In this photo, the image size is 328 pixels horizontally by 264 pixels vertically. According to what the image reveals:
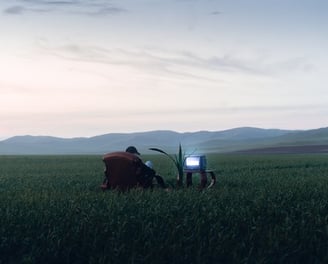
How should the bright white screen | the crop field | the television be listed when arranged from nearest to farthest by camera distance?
the crop field < the television < the bright white screen

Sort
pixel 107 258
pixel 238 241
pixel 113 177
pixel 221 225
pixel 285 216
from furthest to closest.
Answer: pixel 113 177, pixel 285 216, pixel 221 225, pixel 238 241, pixel 107 258

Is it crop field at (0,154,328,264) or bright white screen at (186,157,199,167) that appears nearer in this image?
crop field at (0,154,328,264)

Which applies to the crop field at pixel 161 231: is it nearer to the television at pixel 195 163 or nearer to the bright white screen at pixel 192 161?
the television at pixel 195 163

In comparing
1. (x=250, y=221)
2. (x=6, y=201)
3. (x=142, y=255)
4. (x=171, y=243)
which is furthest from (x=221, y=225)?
(x=6, y=201)

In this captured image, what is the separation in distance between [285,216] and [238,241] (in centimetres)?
217

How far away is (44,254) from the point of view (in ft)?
33.7

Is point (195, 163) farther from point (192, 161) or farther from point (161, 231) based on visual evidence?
point (161, 231)

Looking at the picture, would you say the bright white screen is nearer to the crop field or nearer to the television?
the television

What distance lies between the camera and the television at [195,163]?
17953 millimetres

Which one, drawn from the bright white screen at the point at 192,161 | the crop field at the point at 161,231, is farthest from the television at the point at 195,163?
the crop field at the point at 161,231

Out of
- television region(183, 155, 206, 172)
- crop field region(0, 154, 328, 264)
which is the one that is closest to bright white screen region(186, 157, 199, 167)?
television region(183, 155, 206, 172)

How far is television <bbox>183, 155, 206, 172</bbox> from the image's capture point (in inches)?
707

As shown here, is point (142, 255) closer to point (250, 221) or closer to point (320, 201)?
point (250, 221)

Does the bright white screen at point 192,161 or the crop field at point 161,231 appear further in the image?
the bright white screen at point 192,161
